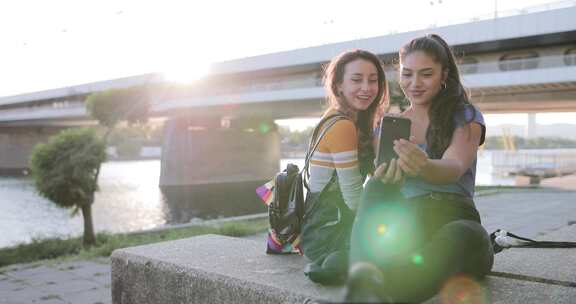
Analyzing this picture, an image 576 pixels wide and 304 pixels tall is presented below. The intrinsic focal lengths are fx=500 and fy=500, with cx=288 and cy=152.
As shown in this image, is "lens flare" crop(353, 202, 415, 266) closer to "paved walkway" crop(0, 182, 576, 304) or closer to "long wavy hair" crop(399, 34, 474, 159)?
"long wavy hair" crop(399, 34, 474, 159)

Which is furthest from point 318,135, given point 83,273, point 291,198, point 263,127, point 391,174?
point 263,127

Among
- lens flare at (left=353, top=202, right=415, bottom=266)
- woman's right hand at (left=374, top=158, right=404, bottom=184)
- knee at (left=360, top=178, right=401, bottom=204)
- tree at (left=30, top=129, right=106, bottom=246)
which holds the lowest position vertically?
tree at (left=30, top=129, right=106, bottom=246)

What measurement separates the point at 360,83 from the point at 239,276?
120cm

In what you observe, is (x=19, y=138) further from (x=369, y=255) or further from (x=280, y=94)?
(x=369, y=255)

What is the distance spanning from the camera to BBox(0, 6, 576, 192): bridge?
73.1ft

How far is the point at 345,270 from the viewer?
213 centimetres

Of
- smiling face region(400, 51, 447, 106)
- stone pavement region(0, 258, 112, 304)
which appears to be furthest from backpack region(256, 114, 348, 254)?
stone pavement region(0, 258, 112, 304)

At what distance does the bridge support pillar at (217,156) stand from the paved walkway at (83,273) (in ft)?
72.3

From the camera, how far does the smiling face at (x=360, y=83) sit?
2709 mm

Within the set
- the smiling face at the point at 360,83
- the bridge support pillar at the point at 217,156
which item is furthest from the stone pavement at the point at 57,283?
the bridge support pillar at the point at 217,156

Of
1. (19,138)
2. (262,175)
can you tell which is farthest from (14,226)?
(19,138)

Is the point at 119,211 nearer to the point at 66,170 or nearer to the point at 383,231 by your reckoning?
the point at 66,170

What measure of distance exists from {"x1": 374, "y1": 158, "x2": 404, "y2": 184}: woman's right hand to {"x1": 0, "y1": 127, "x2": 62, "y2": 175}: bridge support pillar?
204 ft

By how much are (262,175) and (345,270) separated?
135 ft
